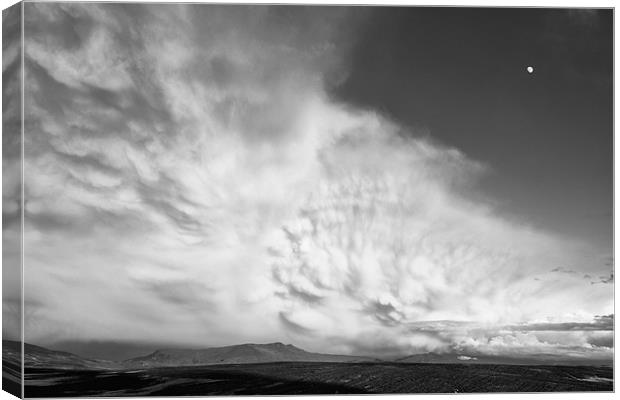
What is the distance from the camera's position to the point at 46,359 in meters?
11.6

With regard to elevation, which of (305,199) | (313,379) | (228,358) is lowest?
(313,379)

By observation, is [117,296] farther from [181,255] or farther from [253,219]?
[253,219]

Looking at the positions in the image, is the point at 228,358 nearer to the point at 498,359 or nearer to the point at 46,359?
the point at 46,359

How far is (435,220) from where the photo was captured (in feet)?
40.4

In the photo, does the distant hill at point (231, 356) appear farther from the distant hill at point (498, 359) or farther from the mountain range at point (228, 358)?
the distant hill at point (498, 359)

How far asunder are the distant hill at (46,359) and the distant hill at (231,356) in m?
0.32

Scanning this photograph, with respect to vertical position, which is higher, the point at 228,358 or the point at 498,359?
the point at 228,358

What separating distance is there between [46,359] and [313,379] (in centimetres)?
270

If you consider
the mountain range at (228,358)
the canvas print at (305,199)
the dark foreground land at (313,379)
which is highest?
the canvas print at (305,199)

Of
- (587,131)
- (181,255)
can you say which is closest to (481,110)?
(587,131)

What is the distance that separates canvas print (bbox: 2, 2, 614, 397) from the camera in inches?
458

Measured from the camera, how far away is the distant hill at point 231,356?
11.9m

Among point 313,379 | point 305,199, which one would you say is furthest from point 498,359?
point 305,199

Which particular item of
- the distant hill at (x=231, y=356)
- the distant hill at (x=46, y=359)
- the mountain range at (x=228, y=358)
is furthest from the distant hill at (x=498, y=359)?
the distant hill at (x=46, y=359)
